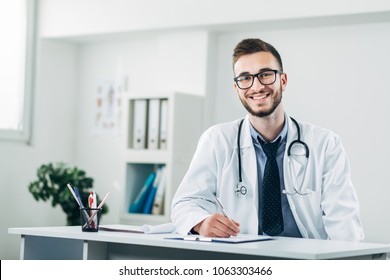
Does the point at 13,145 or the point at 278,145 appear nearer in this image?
the point at 278,145

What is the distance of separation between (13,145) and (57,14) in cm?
114

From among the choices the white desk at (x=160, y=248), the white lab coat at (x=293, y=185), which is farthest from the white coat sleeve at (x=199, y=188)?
the white desk at (x=160, y=248)

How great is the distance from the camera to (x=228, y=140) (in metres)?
3.00

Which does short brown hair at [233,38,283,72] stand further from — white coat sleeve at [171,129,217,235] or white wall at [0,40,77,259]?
white wall at [0,40,77,259]

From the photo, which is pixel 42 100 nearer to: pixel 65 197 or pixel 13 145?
pixel 13 145

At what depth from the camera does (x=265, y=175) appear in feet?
9.47

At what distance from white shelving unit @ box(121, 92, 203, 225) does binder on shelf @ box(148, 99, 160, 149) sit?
39mm

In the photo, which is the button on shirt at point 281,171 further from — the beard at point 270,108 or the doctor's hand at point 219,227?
the doctor's hand at point 219,227

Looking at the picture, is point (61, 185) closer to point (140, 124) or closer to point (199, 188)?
point (140, 124)

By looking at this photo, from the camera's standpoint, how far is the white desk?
2.04 m

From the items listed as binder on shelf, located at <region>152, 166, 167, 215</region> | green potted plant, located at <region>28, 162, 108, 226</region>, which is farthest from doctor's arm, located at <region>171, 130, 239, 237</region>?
green potted plant, located at <region>28, 162, 108, 226</region>

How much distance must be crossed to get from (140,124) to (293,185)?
2.36m

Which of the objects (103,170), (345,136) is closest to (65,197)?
(103,170)

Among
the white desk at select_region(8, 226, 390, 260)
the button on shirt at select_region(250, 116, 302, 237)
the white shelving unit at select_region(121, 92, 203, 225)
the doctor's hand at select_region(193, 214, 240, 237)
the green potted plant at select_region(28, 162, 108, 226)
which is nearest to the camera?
the white desk at select_region(8, 226, 390, 260)
